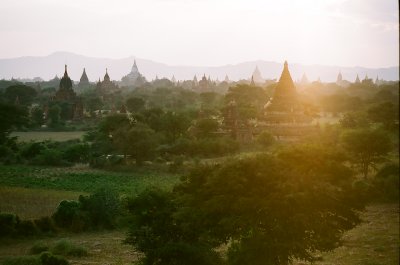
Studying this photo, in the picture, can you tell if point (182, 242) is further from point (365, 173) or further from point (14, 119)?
point (14, 119)

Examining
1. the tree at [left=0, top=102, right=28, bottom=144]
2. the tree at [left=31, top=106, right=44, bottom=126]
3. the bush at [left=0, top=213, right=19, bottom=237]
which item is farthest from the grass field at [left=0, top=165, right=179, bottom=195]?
the tree at [left=31, top=106, right=44, bottom=126]

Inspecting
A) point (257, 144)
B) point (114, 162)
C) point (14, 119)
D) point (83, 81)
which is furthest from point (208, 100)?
point (83, 81)

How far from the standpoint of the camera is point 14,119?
32.1 m

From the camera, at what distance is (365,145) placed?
26.9 meters

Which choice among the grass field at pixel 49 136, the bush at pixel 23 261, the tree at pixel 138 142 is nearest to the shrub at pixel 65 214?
the bush at pixel 23 261

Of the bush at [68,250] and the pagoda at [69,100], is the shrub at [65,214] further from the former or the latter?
the pagoda at [69,100]

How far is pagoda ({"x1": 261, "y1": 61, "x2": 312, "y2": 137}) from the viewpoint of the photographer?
44.3 metres

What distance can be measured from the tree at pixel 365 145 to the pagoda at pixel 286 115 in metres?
15.4

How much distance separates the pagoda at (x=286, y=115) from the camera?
44.3 meters

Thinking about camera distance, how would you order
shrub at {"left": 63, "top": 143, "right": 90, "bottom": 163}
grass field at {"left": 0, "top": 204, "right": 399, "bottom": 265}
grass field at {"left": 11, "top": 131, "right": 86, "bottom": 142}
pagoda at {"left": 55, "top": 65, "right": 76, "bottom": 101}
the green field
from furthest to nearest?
pagoda at {"left": 55, "top": 65, "right": 76, "bottom": 101}, grass field at {"left": 11, "top": 131, "right": 86, "bottom": 142}, shrub at {"left": 63, "top": 143, "right": 90, "bottom": 163}, the green field, grass field at {"left": 0, "top": 204, "right": 399, "bottom": 265}

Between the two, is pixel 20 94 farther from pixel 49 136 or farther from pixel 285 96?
pixel 285 96

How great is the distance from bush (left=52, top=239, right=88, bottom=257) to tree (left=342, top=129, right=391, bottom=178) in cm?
1523

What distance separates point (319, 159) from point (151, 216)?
482 cm

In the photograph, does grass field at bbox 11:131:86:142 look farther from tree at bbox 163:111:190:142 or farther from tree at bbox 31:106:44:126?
tree at bbox 163:111:190:142
